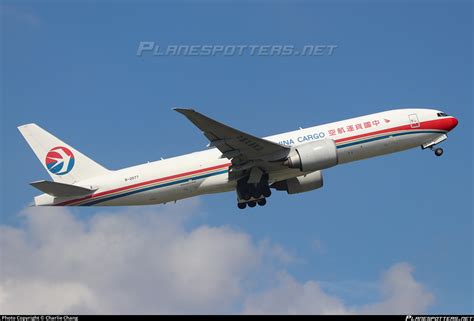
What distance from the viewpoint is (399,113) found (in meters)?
44.0

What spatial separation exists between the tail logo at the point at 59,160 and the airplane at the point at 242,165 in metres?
0.06

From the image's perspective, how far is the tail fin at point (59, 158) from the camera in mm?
44000

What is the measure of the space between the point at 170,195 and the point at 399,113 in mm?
14278

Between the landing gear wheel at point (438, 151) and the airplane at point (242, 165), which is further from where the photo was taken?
the landing gear wheel at point (438, 151)

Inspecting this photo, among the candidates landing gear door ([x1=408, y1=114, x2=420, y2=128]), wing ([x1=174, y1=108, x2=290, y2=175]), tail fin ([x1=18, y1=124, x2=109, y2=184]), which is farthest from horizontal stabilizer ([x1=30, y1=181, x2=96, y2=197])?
landing gear door ([x1=408, y1=114, x2=420, y2=128])

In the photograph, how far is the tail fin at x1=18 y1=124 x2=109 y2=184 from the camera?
44.0 metres

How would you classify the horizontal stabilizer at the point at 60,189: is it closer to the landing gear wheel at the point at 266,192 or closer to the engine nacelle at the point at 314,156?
the landing gear wheel at the point at 266,192

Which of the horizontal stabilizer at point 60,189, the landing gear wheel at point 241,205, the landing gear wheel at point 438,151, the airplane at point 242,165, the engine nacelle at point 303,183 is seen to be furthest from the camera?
the engine nacelle at point 303,183

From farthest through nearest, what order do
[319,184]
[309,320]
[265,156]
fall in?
1. [319,184]
2. [265,156]
3. [309,320]

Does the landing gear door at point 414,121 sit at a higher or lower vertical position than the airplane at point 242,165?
higher

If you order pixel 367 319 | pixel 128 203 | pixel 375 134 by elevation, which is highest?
pixel 375 134

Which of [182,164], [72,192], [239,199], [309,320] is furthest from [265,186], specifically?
[309,320]

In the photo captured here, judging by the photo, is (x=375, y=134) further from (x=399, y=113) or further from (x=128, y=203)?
(x=128, y=203)

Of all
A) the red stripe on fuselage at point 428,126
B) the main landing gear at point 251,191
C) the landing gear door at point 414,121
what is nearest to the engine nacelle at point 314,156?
the red stripe on fuselage at point 428,126
